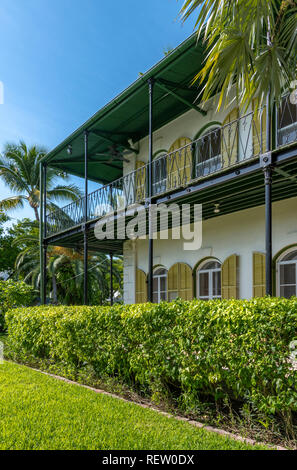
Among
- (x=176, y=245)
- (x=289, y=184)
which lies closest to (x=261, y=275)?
(x=289, y=184)

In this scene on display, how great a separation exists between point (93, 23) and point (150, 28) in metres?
4.79

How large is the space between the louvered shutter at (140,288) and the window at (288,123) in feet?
20.8

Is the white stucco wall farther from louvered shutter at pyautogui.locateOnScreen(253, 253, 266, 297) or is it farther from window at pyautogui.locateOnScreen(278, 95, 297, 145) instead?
window at pyautogui.locateOnScreen(278, 95, 297, 145)

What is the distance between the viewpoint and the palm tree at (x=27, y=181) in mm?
20797

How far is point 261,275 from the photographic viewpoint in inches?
324

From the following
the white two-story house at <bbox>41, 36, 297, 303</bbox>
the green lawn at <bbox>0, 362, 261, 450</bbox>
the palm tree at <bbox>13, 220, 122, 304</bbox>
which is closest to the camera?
the green lawn at <bbox>0, 362, 261, 450</bbox>

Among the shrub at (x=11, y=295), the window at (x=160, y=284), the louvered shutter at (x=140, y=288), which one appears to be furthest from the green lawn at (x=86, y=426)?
the louvered shutter at (x=140, y=288)

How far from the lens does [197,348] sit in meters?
4.13

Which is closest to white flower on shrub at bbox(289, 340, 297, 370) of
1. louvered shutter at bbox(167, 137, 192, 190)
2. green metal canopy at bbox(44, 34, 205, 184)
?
green metal canopy at bbox(44, 34, 205, 184)

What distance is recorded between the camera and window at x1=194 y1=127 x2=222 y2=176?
9.42 metres

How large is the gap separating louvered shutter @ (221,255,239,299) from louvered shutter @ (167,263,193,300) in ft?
4.55

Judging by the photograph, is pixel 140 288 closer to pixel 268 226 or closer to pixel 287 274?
pixel 287 274

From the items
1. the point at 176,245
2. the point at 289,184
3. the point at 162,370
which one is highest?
the point at 289,184
